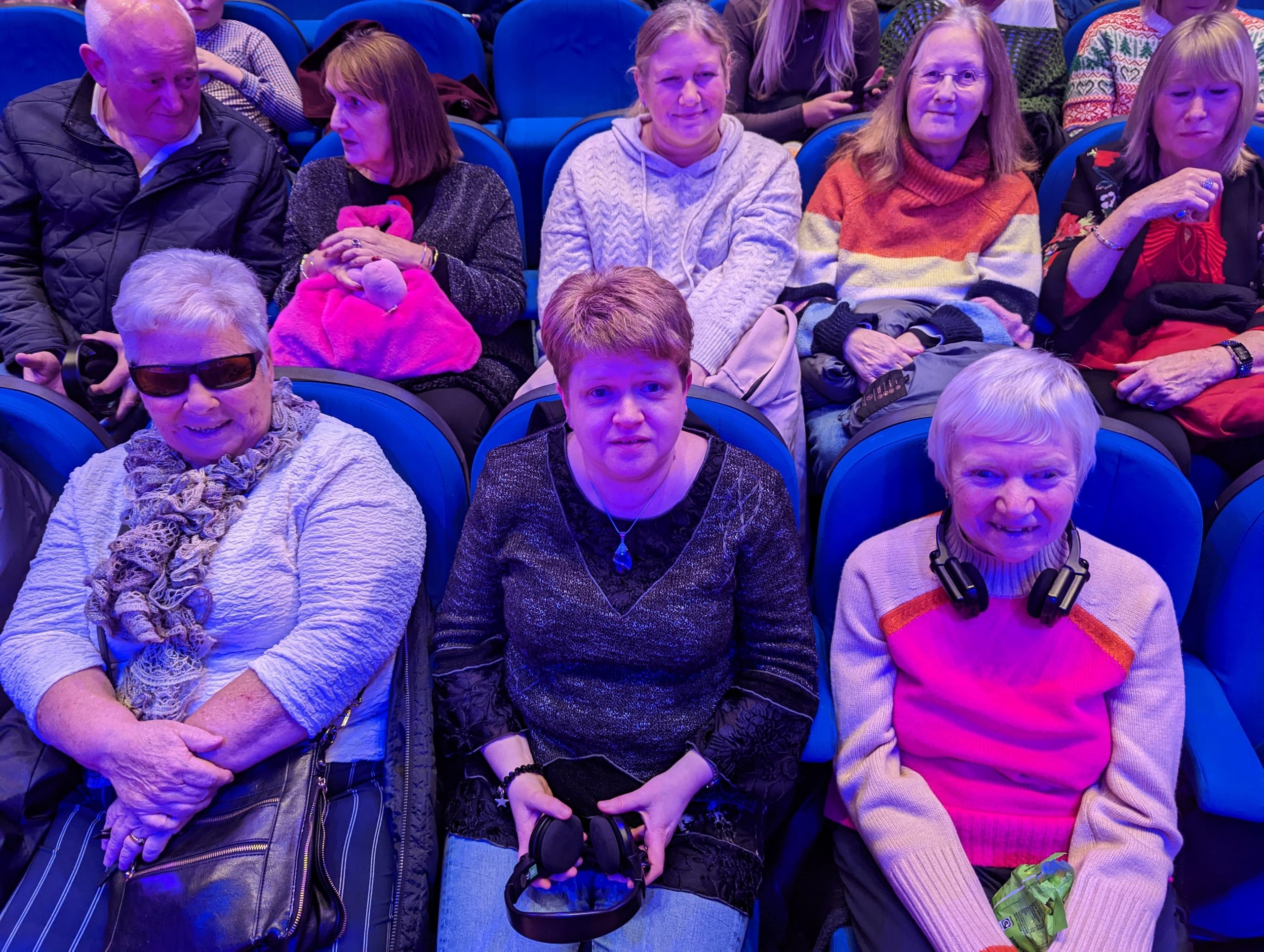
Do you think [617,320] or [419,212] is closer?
[617,320]

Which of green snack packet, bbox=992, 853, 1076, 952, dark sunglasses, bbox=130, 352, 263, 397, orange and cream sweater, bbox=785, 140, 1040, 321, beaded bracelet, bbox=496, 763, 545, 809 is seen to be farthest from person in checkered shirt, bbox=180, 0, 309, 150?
green snack packet, bbox=992, 853, 1076, 952

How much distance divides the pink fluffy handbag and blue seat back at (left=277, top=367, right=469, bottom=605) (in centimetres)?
23

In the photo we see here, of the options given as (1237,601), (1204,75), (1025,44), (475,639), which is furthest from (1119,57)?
(475,639)

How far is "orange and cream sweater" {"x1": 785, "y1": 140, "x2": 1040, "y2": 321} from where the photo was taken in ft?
6.93

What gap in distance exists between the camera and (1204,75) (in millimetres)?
1943

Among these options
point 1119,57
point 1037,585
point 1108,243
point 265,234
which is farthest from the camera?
point 1119,57

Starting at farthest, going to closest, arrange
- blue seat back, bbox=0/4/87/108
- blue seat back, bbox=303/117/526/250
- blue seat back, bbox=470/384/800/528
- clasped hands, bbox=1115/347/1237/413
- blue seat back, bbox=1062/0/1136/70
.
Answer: blue seat back, bbox=1062/0/1136/70
blue seat back, bbox=0/4/87/108
blue seat back, bbox=303/117/526/250
clasped hands, bbox=1115/347/1237/413
blue seat back, bbox=470/384/800/528

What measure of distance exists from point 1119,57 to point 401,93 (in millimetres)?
2013

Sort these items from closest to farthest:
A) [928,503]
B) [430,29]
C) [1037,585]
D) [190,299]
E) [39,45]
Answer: [1037,585]
[190,299]
[928,503]
[39,45]
[430,29]

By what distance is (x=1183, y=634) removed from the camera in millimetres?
1631

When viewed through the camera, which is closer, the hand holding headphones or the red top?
the hand holding headphones

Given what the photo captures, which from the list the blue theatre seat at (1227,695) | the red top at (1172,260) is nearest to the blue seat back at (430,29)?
the red top at (1172,260)

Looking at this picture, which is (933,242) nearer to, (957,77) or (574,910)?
(957,77)

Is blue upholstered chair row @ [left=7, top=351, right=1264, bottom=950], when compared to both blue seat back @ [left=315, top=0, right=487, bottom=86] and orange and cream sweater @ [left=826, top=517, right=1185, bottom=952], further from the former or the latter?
blue seat back @ [left=315, top=0, right=487, bottom=86]
